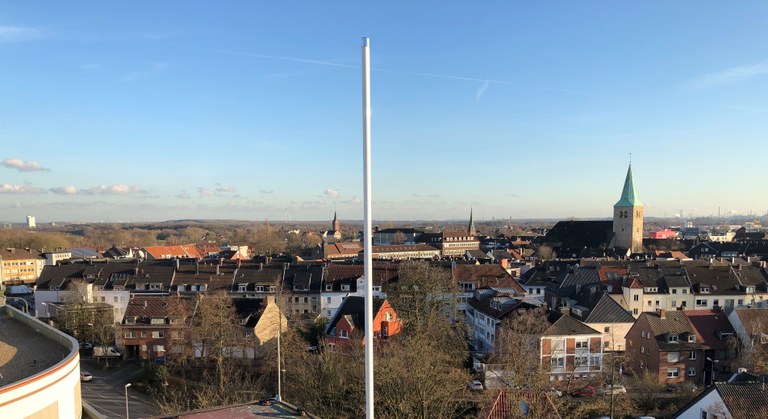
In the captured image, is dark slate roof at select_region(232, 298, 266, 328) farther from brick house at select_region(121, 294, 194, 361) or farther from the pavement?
the pavement

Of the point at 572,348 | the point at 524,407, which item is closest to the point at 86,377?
the point at 524,407

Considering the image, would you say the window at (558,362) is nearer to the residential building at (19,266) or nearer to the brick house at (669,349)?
the brick house at (669,349)

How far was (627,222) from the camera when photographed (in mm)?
93188

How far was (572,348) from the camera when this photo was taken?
31547mm

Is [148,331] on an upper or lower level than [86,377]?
upper

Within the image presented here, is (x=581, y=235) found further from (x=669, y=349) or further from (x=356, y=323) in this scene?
(x=356, y=323)

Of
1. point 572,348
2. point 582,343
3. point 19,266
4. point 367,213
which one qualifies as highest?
point 367,213

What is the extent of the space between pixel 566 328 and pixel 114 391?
29.8 meters

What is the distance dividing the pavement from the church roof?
8796cm

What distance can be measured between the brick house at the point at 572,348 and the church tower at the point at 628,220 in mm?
67008

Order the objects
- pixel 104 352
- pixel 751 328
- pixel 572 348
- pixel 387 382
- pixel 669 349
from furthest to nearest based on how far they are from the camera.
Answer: pixel 104 352, pixel 751 328, pixel 669 349, pixel 572 348, pixel 387 382

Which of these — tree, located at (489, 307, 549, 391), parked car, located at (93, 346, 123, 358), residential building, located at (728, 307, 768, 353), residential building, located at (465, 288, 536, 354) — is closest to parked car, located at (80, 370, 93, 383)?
parked car, located at (93, 346, 123, 358)

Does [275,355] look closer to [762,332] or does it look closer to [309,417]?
[309,417]

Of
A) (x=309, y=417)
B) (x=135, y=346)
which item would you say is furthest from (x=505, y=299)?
(x=135, y=346)
